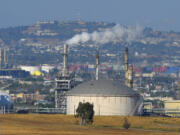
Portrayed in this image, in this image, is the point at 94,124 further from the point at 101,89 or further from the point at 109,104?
the point at 101,89

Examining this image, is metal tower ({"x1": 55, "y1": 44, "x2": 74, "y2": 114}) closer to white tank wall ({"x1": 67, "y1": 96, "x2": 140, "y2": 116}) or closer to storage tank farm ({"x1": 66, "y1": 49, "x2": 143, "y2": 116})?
storage tank farm ({"x1": 66, "y1": 49, "x2": 143, "y2": 116})

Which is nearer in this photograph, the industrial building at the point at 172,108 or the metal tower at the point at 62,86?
the industrial building at the point at 172,108

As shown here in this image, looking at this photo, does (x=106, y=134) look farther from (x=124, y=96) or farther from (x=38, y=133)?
(x=124, y=96)

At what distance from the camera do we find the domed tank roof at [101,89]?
512 ft

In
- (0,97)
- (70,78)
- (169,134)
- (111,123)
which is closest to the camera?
(169,134)

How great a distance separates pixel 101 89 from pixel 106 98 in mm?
2278

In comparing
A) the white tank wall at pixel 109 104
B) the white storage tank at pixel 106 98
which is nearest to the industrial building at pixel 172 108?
the white storage tank at pixel 106 98

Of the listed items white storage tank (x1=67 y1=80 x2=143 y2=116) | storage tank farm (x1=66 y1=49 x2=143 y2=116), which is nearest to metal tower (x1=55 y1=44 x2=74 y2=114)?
storage tank farm (x1=66 y1=49 x2=143 y2=116)

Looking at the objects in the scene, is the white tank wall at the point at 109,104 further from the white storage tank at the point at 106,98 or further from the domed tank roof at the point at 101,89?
the domed tank roof at the point at 101,89

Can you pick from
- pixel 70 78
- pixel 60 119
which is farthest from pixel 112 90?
pixel 70 78

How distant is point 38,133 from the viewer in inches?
3494

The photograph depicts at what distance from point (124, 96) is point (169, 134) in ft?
195

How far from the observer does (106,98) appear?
510ft

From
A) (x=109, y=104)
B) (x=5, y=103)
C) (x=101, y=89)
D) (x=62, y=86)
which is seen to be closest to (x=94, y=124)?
(x=109, y=104)
